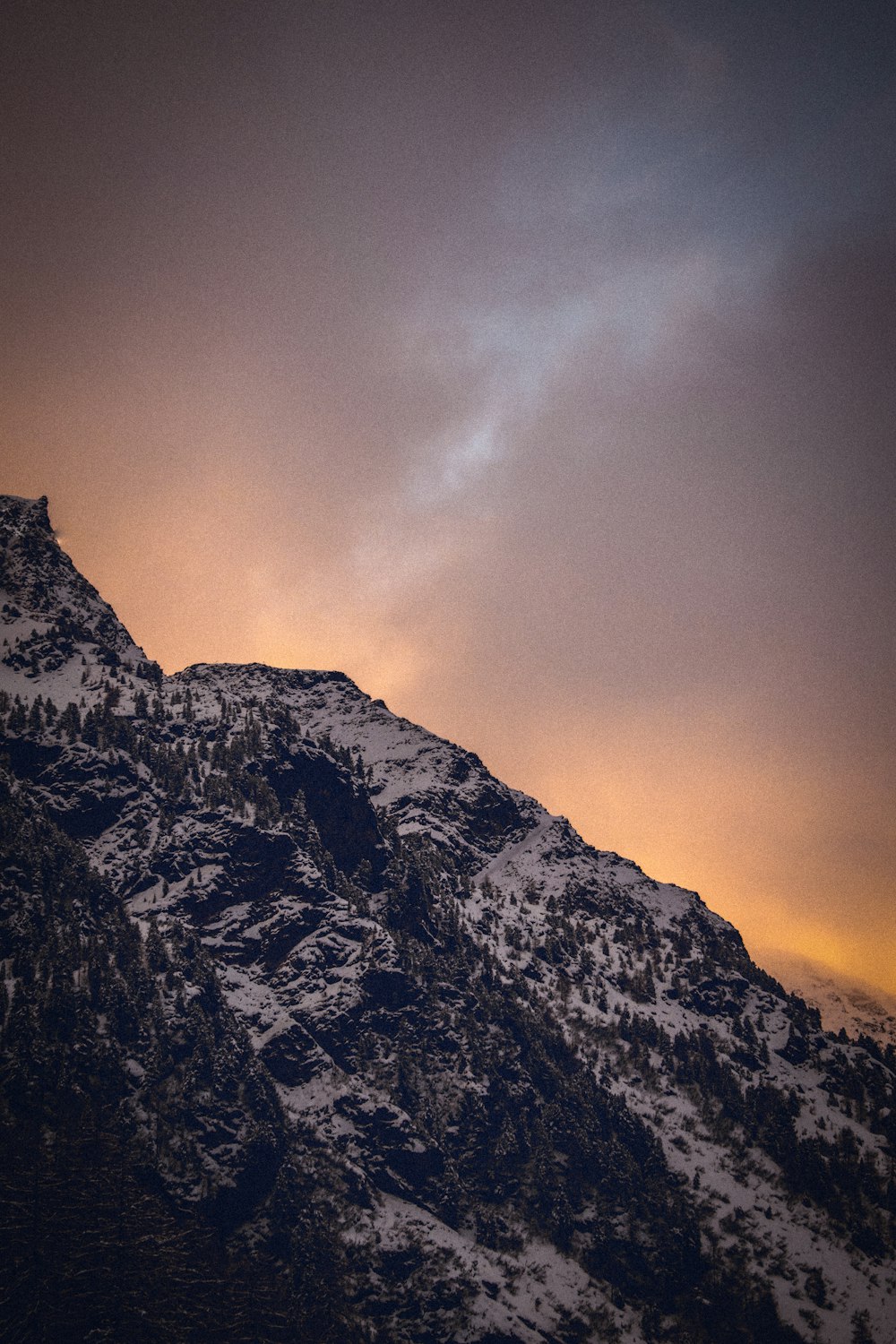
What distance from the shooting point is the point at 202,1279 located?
147 metres

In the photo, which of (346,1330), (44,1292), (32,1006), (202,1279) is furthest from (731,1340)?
(32,1006)

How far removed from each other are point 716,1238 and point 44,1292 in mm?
131051

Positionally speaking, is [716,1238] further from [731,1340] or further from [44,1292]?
[44,1292]

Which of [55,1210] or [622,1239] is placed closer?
[55,1210]

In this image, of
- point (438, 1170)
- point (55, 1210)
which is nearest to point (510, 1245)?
point (438, 1170)

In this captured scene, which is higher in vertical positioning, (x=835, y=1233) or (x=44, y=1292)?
(x=835, y=1233)

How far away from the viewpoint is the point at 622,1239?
194250 millimetres

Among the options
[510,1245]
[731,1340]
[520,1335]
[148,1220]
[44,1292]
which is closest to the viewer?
[44,1292]

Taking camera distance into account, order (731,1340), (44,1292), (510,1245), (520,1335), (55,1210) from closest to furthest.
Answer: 1. (44,1292)
2. (55,1210)
3. (520,1335)
4. (731,1340)
5. (510,1245)

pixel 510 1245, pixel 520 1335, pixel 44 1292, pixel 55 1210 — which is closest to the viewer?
pixel 44 1292

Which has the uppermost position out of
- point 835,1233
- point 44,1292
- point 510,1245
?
point 835,1233

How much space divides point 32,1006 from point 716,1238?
143968mm

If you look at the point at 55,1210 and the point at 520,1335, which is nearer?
the point at 55,1210

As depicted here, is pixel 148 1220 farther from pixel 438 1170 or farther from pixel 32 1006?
pixel 438 1170
